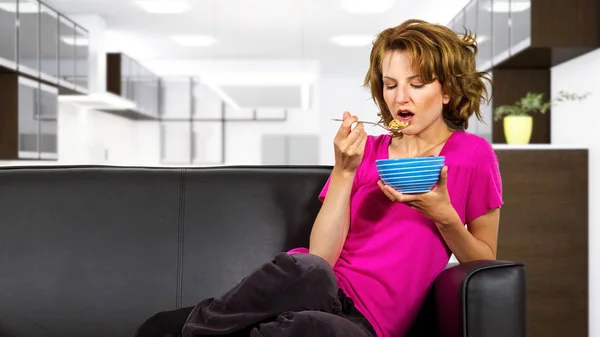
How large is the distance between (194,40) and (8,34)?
3.57 m

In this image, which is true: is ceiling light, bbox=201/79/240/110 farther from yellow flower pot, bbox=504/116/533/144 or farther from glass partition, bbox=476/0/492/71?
yellow flower pot, bbox=504/116/533/144

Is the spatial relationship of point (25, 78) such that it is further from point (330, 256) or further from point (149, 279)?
point (330, 256)

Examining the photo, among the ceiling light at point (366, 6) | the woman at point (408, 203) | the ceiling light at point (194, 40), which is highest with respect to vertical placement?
the ceiling light at point (366, 6)

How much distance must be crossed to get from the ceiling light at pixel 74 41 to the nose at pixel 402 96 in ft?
17.4

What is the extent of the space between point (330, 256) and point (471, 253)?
302 mm

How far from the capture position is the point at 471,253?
1443 mm

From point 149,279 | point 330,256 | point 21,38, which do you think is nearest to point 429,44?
point 330,256

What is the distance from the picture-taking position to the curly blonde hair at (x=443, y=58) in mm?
1447

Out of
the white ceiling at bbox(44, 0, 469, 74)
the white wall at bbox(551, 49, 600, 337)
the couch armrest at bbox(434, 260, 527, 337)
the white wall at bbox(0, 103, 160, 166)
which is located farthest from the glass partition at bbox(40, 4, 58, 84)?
the couch armrest at bbox(434, 260, 527, 337)

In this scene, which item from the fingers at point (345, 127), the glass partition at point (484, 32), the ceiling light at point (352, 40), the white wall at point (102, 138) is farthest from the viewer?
the ceiling light at point (352, 40)

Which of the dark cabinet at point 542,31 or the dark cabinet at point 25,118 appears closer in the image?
the dark cabinet at point 542,31

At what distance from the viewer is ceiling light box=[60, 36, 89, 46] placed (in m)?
6.21

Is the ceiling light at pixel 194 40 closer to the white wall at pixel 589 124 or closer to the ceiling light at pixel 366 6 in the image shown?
the ceiling light at pixel 366 6

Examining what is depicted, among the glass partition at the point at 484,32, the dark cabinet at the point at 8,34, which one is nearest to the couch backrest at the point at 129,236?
the glass partition at the point at 484,32
